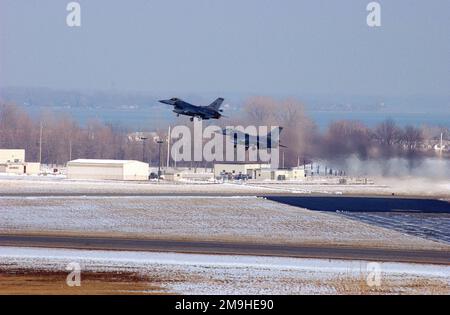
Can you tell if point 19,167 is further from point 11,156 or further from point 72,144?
point 72,144

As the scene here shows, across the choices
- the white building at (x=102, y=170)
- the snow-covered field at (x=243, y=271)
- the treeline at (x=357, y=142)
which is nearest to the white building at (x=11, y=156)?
the white building at (x=102, y=170)

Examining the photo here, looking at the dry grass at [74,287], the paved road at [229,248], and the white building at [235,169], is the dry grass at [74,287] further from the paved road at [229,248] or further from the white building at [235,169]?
the white building at [235,169]

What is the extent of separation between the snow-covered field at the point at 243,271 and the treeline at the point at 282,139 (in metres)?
47.1

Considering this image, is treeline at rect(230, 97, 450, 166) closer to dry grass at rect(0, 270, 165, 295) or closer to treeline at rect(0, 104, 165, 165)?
dry grass at rect(0, 270, 165, 295)

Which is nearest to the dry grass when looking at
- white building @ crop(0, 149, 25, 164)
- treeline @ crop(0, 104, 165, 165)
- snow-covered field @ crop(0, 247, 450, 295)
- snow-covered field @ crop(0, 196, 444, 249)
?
snow-covered field @ crop(0, 247, 450, 295)

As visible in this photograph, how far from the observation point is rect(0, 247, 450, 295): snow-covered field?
38969 millimetres

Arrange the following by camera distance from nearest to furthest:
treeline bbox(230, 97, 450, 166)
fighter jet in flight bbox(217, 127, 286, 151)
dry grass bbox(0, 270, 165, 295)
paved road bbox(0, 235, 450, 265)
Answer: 1. dry grass bbox(0, 270, 165, 295)
2. paved road bbox(0, 235, 450, 265)
3. treeline bbox(230, 97, 450, 166)
4. fighter jet in flight bbox(217, 127, 286, 151)

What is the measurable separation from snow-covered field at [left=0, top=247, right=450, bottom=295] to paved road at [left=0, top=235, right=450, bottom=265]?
77.7 inches

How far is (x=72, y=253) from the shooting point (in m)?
47.7

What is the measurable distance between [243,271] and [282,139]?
7328 cm
